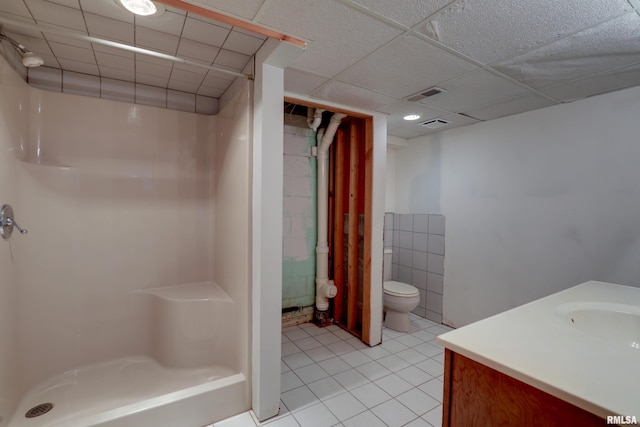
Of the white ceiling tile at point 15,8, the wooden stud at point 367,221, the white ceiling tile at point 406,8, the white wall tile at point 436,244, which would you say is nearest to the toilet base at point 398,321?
the wooden stud at point 367,221

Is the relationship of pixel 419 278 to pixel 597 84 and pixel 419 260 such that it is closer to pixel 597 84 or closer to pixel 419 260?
pixel 419 260

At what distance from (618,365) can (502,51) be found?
1434mm

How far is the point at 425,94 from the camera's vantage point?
2020 mm

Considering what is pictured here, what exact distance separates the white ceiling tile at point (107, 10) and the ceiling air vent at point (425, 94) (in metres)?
1.75

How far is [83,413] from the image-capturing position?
1.58 m

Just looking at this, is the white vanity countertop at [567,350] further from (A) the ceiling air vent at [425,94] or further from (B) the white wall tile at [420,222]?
(B) the white wall tile at [420,222]

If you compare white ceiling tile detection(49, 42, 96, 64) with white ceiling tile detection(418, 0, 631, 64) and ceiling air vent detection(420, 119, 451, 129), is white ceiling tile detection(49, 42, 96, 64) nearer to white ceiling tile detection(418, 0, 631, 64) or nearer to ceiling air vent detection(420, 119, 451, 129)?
white ceiling tile detection(418, 0, 631, 64)

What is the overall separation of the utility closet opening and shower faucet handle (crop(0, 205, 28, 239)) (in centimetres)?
181

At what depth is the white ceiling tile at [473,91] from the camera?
1.77m

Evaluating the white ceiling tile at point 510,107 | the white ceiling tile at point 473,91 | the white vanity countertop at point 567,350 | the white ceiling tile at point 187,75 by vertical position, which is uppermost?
the white ceiling tile at point 187,75

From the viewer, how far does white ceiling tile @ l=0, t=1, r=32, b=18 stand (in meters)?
1.22

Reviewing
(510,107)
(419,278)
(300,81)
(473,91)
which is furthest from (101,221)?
(510,107)

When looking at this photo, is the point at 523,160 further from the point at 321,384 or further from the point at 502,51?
Answer: the point at 321,384

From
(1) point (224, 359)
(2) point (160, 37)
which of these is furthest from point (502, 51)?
(1) point (224, 359)
